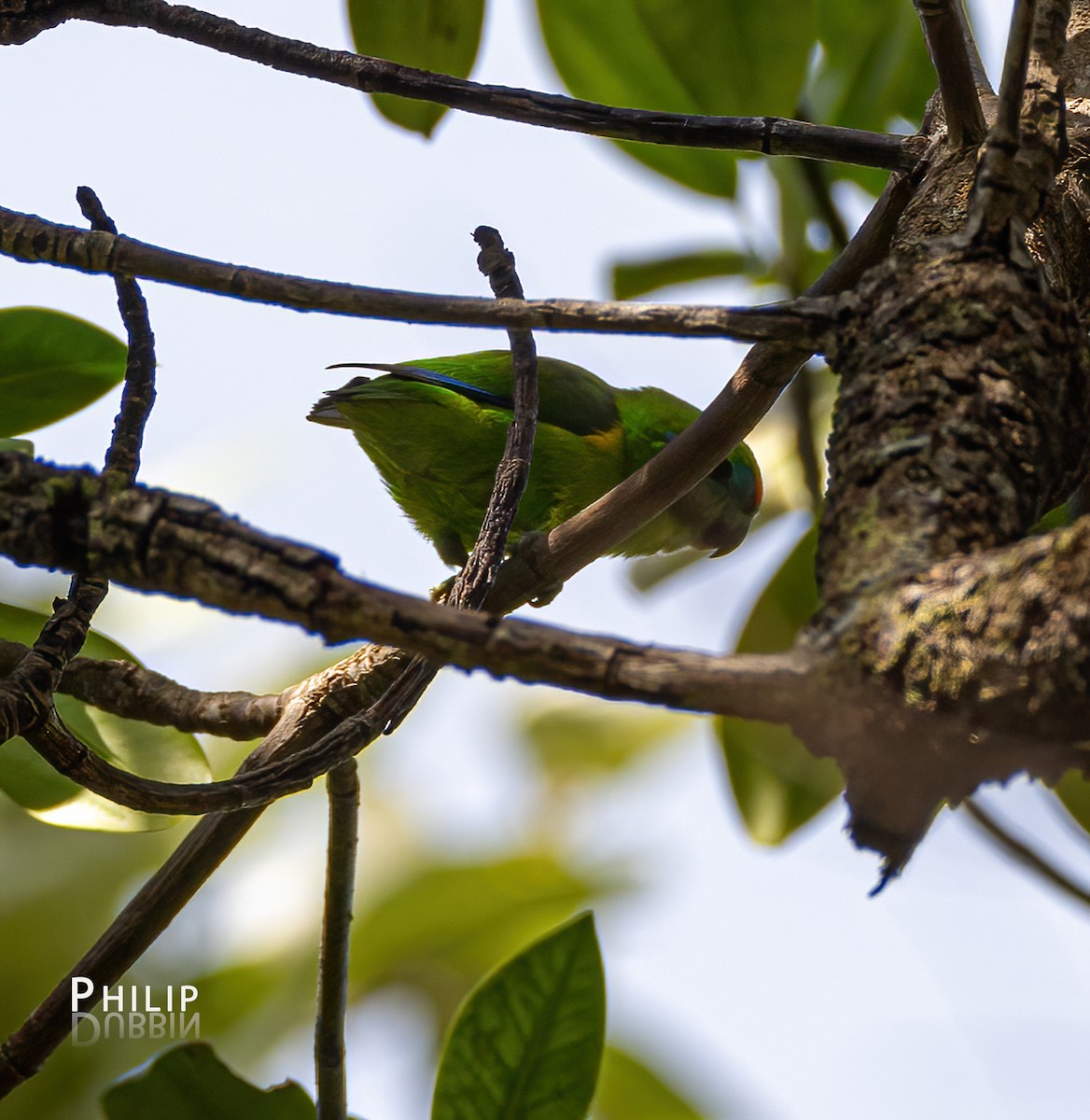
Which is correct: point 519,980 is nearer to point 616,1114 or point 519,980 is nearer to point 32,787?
point 32,787

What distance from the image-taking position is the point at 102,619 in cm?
356

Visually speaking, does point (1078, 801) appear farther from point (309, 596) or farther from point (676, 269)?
point (309, 596)

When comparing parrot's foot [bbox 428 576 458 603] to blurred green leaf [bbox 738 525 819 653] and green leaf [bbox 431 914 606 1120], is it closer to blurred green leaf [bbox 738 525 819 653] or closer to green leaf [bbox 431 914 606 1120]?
blurred green leaf [bbox 738 525 819 653]

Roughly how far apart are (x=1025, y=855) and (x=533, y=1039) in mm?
815

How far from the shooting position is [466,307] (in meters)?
0.77

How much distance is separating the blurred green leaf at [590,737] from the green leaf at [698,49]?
2594 millimetres

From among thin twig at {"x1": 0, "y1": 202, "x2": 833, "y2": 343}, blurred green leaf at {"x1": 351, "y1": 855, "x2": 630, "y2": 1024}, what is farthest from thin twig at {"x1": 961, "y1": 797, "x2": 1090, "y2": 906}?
blurred green leaf at {"x1": 351, "y1": 855, "x2": 630, "y2": 1024}

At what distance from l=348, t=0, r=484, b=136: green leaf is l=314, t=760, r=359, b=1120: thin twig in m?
1.04

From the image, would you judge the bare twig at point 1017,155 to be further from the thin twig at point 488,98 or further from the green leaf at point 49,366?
the green leaf at point 49,366

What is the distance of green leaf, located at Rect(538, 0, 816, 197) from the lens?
1.78m

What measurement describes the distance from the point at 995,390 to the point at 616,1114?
215 centimetres

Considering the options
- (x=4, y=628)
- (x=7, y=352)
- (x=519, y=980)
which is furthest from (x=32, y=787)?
(x=519, y=980)

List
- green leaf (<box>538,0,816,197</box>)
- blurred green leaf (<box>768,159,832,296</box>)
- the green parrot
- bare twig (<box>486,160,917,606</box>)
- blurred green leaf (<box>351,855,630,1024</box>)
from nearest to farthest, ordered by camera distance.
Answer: bare twig (<box>486,160,917,606</box>)
green leaf (<box>538,0,816,197</box>)
blurred green leaf (<box>768,159,832,296</box>)
the green parrot
blurred green leaf (<box>351,855,630,1024</box>)

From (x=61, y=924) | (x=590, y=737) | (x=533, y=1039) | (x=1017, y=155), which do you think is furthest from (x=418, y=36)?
(x=590, y=737)
